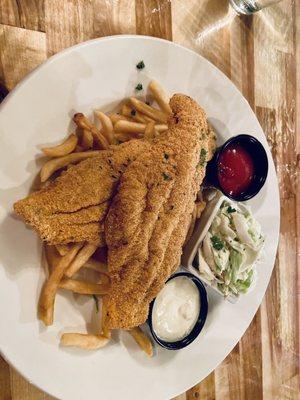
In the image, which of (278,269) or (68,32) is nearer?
(68,32)

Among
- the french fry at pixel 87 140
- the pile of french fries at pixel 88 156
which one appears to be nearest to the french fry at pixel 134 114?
the pile of french fries at pixel 88 156

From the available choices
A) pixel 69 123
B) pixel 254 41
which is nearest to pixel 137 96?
pixel 69 123

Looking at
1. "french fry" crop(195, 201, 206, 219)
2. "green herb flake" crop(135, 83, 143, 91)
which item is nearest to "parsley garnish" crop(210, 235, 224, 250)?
"french fry" crop(195, 201, 206, 219)

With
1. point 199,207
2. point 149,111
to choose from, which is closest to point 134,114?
point 149,111

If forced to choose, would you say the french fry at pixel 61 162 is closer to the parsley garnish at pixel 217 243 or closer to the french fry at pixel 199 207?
the french fry at pixel 199 207

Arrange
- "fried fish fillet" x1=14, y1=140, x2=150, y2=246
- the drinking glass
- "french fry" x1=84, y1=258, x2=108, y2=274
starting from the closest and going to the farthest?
"fried fish fillet" x1=14, y1=140, x2=150, y2=246, "french fry" x1=84, y1=258, x2=108, y2=274, the drinking glass

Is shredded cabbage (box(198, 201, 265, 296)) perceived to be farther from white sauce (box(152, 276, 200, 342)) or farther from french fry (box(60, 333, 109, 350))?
french fry (box(60, 333, 109, 350))

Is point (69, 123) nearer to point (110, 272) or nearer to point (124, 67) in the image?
point (124, 67)
